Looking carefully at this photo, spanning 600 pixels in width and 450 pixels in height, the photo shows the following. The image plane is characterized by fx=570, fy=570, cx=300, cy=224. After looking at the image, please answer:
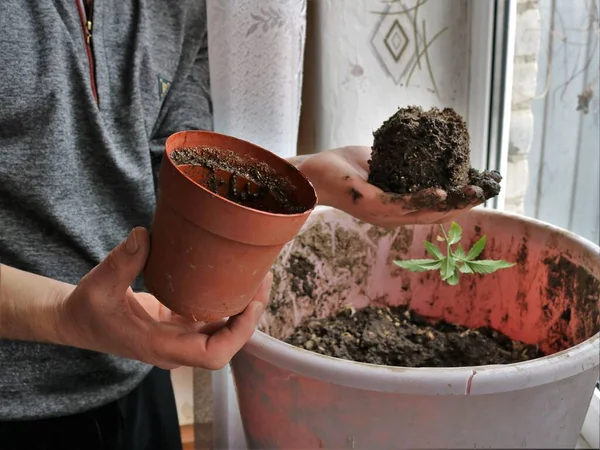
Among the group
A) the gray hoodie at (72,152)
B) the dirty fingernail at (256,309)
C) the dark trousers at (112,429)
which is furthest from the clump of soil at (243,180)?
the dark trousers at (112,429)

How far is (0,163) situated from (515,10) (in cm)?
87

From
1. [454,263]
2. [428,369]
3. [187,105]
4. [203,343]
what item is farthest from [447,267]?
[187,105]

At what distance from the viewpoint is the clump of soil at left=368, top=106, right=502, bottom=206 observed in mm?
701

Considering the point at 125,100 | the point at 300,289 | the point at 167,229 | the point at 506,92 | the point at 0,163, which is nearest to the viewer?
the point at 167,229

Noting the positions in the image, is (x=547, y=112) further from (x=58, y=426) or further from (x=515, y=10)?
(x=58, y=426)

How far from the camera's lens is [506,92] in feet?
3.51

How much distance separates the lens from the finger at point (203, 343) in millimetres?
571

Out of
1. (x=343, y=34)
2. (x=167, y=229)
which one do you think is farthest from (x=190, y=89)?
(x=167, y=229)

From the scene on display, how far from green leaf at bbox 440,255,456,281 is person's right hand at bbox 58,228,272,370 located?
0.30m

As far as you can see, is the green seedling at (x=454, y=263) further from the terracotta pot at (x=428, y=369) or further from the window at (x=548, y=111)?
the window at (x=548, y=111)

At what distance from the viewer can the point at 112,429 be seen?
0.81 metres

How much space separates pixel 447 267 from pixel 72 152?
0.54m

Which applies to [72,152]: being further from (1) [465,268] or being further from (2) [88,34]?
(1) [465,268]

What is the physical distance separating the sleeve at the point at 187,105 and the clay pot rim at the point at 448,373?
1.61 ft
